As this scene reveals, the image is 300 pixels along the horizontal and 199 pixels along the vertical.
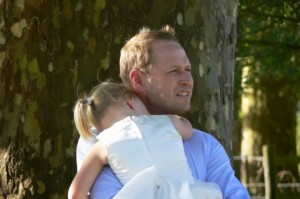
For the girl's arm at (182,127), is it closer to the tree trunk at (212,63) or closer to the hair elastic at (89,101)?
the hair elastic at (89,101)

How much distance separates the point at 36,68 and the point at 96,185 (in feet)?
5.96

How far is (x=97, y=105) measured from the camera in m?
4.23

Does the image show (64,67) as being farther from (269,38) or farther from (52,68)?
(269,38)

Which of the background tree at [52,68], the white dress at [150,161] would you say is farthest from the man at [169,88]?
the background tree at [52,68]

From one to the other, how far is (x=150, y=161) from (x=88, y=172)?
0.26m

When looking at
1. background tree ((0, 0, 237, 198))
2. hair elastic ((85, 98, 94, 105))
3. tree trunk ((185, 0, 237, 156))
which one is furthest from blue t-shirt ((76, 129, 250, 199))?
tree trunk ((185, 0, 237, 156))

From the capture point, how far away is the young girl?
13.0 ft

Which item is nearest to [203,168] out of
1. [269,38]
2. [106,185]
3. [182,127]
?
[182,127]

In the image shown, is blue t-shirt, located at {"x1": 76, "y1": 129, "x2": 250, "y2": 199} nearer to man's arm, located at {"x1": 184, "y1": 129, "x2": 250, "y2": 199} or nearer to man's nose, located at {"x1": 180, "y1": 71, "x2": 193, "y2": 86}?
man's arm, located at {"x1": 184, "y1": 129, "x2": 250, "y2": 199}

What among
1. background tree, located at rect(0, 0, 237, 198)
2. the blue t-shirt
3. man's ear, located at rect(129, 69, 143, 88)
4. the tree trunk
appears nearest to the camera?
the blue t-shirt

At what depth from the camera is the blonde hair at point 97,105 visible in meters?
4.22

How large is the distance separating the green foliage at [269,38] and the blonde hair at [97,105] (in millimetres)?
6793

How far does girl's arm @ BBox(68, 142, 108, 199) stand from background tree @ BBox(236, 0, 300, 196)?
7.01 meters

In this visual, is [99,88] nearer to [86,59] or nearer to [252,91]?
[86,59]
